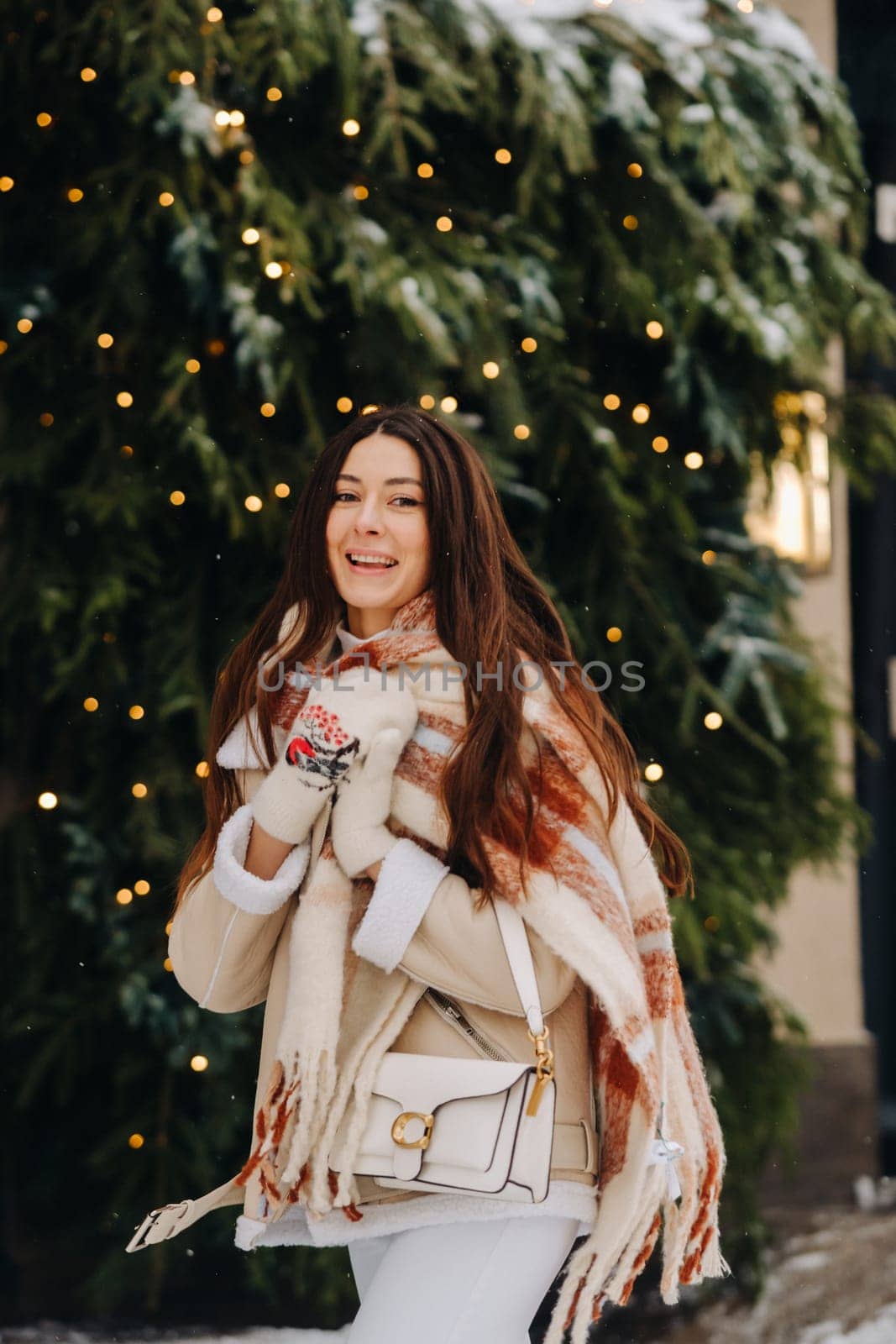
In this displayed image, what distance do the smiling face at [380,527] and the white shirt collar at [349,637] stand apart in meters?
0.04

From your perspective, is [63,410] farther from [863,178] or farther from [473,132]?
[863,178]

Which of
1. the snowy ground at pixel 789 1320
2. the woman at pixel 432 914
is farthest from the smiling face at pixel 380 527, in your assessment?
the snowy ground at pixel 789 1320

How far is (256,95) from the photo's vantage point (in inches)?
155

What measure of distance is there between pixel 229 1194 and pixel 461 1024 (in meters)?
0.40

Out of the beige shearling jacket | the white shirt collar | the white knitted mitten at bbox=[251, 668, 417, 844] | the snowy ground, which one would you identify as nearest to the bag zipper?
the beige shearling jacket

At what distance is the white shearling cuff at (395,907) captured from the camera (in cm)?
182

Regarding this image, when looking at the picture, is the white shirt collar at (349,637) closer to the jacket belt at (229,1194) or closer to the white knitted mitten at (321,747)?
the white knitted mitten at (321,747)

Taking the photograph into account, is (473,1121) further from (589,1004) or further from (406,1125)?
(589,1004)

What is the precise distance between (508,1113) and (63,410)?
105 inches

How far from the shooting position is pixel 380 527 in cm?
200

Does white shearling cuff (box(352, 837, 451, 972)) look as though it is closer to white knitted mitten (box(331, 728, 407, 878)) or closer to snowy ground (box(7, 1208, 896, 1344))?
white knitted mitten (box(331, 728, 407, 878))

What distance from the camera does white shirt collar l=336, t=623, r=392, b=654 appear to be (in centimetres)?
202

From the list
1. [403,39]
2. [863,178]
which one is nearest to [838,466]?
[863,178]

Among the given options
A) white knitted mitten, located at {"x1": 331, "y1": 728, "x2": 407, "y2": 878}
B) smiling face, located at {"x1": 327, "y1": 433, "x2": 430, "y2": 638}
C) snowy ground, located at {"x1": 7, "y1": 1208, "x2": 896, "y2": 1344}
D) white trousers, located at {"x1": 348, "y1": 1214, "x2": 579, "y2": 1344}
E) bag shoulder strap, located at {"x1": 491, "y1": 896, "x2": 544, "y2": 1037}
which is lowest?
snowy ground, located at {"x1": 7, "y1": 1208, "x2": 896, "y2": 1344}
